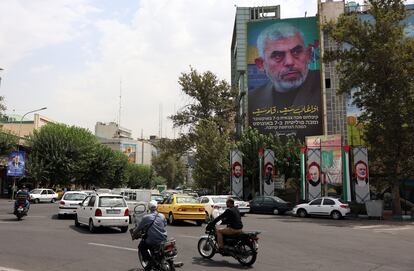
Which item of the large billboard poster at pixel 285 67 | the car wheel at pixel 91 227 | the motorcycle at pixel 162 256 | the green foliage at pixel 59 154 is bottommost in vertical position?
the car wheel at pixel 91 227

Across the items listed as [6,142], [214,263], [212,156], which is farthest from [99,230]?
[6,142]

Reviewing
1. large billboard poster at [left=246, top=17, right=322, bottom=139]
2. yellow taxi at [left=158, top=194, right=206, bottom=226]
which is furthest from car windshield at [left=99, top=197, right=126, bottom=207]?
large billboard poster at [left=246, top=17, right=322, bottom=139]

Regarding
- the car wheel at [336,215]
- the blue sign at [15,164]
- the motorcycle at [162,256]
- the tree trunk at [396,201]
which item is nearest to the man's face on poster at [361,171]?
the tree trunk at [396,201]

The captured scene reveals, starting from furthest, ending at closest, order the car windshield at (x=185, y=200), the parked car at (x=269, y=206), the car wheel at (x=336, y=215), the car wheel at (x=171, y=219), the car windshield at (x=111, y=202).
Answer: the parked car at (x=269, y=206) < the car wheel at (x=336, y=215) < the car windshield at (x=185, y=200) < the car wheel at (x=171, y=219) < the car windshield at (x=111, y=202)

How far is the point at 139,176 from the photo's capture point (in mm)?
99062

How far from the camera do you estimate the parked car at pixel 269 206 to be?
3325cm

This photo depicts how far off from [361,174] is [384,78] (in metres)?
7.30

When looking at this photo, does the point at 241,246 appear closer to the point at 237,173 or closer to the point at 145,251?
the point at 145,251

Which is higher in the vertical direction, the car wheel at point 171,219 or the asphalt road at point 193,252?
the car wheel at point 171,219

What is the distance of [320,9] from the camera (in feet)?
211

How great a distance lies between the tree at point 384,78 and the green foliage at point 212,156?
71.5 feet

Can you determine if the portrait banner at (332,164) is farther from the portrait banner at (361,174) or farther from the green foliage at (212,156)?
the green foliage at (212,156)

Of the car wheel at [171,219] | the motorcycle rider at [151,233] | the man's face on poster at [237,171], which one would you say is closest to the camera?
the motorcycle rider at [151,233]

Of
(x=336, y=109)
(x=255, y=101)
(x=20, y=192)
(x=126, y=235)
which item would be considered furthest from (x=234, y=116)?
(x=126, y=235)
